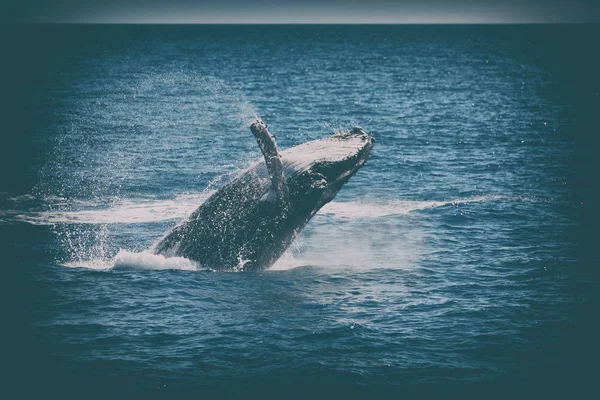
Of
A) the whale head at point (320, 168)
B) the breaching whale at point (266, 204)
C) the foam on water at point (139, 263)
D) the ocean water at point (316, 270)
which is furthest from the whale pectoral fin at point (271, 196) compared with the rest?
the foam on water at point (139, 263)

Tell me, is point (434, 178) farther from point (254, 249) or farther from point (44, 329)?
point (44, 329)

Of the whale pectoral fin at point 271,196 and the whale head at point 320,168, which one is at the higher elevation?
the whale head at point 320,168

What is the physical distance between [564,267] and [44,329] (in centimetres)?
1986

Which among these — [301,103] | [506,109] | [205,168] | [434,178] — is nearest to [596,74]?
[506,109]

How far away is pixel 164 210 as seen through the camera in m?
33.0

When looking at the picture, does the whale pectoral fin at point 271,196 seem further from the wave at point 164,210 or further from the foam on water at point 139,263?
the wave at point 164,210

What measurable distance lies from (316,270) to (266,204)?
13.2ft

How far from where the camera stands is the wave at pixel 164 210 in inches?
1228

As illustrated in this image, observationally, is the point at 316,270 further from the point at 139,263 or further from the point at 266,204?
the point at 139,263

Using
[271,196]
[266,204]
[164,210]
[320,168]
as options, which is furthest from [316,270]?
[164,210]

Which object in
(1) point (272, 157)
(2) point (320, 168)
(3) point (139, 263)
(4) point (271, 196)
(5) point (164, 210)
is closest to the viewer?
(1) point (272, 157)

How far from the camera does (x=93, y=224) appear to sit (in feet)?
99.7

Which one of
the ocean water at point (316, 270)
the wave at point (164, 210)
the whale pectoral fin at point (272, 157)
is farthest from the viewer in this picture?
the wave at point (164, 210)

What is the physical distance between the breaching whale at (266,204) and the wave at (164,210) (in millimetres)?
7843
